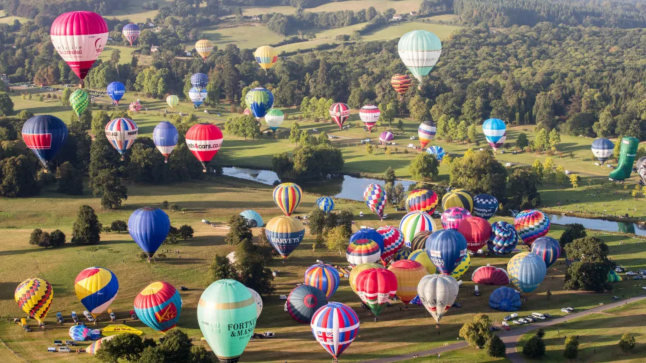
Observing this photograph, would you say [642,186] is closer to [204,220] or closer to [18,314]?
[204,220]

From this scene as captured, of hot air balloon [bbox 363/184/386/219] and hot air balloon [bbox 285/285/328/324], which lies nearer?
hot air balloon [bbox 285/285/328/324]

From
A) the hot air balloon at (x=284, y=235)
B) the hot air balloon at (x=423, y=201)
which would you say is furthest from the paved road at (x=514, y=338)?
the hot air balloon at (x=423, y=201)

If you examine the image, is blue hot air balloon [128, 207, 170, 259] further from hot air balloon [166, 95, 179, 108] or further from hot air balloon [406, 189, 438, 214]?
hot air balloon [166, 95, 179, 108]

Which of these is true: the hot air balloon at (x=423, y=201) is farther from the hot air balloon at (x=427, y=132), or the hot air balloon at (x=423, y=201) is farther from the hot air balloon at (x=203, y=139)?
the hot air balloon at (x=427, y=132)

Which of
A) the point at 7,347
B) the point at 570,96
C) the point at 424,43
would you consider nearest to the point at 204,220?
the point at 7,347

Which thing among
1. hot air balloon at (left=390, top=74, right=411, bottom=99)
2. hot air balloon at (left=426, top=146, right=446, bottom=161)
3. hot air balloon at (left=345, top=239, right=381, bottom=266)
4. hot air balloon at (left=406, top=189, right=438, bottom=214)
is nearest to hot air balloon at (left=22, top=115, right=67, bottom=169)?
hot air balloon at (left=345, top=239, right=381, bottom=266)

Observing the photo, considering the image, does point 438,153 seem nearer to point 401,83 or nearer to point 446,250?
point 401,83
